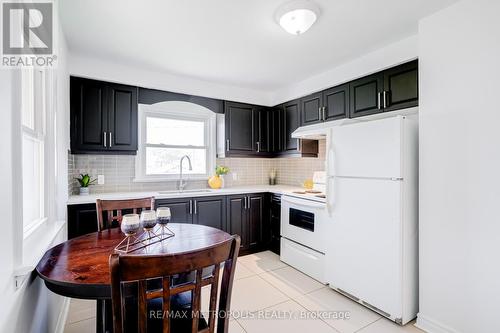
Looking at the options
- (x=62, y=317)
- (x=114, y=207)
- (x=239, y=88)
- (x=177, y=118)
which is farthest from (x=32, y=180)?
(x=239, y=88)

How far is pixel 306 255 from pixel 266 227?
2.93ft

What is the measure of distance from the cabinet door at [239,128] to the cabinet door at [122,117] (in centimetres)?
125

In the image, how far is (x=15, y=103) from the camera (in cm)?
103

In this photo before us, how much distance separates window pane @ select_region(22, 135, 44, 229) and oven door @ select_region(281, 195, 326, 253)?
2.39 meters

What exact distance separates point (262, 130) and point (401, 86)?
2.07 m

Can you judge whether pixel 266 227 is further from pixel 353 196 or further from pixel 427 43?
pixel 427 43

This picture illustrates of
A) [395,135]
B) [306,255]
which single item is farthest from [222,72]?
[306,255]

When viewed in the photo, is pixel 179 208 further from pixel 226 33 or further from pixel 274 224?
pixel 226 33

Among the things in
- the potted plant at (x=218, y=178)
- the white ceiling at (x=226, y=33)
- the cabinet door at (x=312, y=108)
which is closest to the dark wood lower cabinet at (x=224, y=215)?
the potted plant at (x=218, y=178)

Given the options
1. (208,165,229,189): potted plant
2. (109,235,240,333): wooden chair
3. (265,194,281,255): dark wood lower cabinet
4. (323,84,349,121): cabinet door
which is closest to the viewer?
(109,235,240,333): wooden chair

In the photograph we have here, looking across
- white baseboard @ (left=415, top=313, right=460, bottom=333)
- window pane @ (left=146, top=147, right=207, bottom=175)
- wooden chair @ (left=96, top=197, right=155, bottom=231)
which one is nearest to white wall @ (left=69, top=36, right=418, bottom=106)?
window pane @ (left=146, top=147, right=207, bottom=175)

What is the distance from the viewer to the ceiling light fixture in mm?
1815

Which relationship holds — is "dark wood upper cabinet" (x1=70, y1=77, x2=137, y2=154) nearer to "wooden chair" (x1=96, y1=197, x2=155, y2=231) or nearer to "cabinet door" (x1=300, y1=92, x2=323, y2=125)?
"wooden chair" (x1=96, y1=197, x2=155, y2=231)

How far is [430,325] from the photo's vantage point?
6.36 feet
